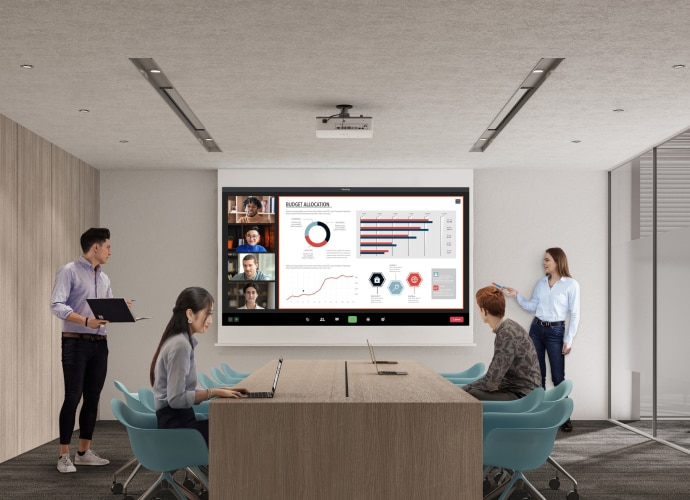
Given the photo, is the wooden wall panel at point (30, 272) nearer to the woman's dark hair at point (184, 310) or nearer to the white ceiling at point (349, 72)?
the white ceiling at point (349, 72)

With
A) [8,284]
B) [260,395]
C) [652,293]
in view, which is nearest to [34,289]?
[8,284]

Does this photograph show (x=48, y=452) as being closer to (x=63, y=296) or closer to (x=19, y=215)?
(x=63, y=296)

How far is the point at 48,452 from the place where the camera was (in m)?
6.95

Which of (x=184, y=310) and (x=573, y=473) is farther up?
(x=184, y=310)

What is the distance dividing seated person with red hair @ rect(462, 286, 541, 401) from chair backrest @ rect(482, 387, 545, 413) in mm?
250

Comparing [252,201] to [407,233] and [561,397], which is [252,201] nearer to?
[407,233]

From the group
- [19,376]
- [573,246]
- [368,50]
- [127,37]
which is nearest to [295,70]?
[368,50]

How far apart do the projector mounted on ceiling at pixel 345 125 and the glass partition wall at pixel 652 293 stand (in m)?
2.97

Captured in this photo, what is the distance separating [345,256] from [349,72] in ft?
13.6

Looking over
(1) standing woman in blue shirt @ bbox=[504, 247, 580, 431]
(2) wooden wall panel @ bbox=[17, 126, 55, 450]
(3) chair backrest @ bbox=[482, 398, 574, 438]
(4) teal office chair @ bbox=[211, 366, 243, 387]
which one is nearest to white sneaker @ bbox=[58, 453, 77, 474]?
(2) wooden wall panel @ bbox=[17, 126, 55, 450]

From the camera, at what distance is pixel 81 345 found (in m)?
6.35

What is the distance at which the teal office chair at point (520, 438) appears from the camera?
13.8 ft

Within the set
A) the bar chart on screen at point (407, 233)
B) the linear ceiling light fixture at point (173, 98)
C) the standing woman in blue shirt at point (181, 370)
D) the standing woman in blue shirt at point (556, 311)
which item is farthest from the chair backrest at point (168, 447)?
the standing woman in blue shirt at point (556, 311)

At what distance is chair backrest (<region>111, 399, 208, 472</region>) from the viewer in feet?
13.1
